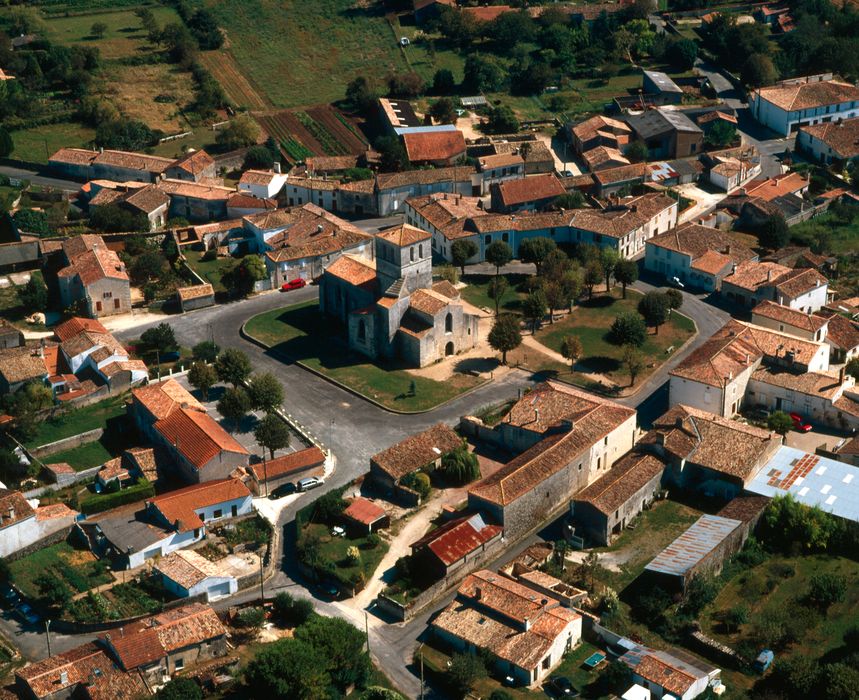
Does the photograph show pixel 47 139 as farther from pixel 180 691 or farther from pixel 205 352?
pixel 180 691

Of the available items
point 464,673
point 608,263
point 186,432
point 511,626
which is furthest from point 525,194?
point 464,673

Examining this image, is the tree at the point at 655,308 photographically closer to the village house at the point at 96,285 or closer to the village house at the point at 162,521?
the village house at the point at 162,521

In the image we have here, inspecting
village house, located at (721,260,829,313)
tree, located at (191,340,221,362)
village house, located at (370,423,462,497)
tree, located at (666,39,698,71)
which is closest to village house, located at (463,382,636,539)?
village house, located at (370,423,462,497)

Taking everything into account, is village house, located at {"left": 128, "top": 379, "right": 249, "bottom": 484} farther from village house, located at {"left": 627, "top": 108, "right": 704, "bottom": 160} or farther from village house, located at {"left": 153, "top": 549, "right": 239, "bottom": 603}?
village house, located at {"left": 627, "top": 108, "right": 704, "bottom": 160}

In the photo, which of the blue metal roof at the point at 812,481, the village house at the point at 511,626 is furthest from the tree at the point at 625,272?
the village house at the point at 511,626

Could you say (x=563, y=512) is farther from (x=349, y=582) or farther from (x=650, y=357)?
(x=650, y=357)

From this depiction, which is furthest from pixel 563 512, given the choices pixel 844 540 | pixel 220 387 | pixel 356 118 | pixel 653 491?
pixel 356 118
